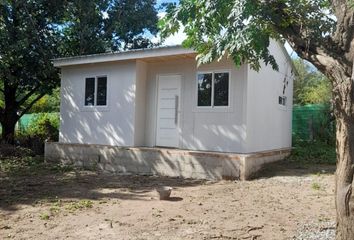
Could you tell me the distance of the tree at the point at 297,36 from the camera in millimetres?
4262

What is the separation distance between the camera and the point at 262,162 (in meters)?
11.3

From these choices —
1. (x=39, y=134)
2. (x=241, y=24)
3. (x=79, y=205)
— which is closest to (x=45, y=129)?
(x=39, y=134)

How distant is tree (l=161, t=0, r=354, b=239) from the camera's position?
4262 millimetres

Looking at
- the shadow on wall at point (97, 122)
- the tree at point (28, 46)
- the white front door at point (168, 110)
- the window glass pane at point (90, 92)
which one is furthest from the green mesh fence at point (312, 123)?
the tree at point (28, 46)

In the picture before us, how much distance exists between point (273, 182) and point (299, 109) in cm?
817

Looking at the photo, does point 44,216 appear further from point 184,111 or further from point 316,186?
point 184,111

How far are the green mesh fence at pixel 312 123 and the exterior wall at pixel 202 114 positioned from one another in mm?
6090

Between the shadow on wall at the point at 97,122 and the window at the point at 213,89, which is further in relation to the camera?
the shadow on wall at the point at 97,122

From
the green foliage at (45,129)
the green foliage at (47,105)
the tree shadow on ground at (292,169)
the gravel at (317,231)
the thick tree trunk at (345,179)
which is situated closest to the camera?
the thick tree trunk at (345,179)

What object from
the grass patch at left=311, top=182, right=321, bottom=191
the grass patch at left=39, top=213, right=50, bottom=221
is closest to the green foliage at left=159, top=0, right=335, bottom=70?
the grass patch at left=39, top=213, right=50, bottom=221

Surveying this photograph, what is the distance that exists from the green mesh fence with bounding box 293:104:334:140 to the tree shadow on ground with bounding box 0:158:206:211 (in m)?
7.72

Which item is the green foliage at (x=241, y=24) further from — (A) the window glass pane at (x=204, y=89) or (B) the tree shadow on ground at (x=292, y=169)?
(A) the window glass pane at (x=204, y=89)

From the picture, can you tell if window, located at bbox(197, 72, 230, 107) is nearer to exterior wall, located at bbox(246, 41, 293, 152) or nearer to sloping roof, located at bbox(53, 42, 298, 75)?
exterior wall, located at bbox(246, 41, 293, 152)

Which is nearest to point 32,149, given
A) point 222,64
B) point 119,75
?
point 119,75
